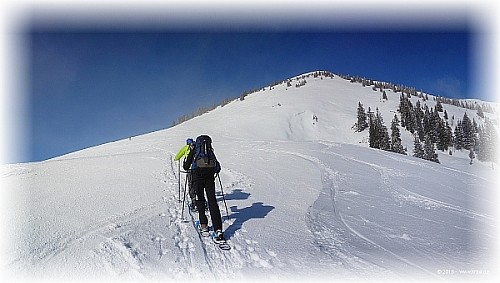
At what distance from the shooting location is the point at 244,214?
787 cm

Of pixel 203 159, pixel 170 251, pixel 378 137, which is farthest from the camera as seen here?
pixel 378 137

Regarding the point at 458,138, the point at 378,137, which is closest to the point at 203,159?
the point at 378,137

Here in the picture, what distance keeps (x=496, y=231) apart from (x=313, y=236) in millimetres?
5046

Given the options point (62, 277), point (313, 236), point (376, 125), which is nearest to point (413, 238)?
point (313, 236)

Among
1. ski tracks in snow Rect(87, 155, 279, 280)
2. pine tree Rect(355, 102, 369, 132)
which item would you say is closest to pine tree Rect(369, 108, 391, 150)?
pine tree Rect(355, 102, 369, 132)

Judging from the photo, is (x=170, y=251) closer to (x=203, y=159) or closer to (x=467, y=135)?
(x=203, y=159)

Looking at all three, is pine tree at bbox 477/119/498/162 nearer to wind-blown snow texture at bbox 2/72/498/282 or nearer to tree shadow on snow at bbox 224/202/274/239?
wind-blown snow texture at bbox 2/72/498/282

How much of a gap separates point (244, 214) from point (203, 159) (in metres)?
2.22

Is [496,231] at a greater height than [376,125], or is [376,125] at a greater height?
[376,125]

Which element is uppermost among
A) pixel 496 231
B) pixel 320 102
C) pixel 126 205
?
pixel 320 102

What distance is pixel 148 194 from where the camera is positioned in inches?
364

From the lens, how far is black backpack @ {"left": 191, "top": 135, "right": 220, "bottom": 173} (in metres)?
6.41

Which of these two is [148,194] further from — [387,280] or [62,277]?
[387,280]

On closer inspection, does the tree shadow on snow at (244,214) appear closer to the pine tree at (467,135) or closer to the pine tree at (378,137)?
the pine tree at (378,137)
